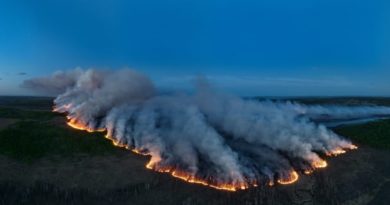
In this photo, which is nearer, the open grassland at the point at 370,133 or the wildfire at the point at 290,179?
the wildfire at the point at 290,179

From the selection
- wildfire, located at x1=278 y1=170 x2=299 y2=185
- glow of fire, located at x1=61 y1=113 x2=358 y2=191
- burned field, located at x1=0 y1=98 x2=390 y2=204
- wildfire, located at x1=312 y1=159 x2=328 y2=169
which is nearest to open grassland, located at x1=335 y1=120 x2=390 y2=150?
burned field, located at x1=0 y1=98 x2=390 y2=204

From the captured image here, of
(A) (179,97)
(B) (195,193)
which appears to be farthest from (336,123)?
(B) (195,193)

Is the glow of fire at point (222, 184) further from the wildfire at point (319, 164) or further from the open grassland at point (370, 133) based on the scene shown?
the open grassland at point (370, 133)

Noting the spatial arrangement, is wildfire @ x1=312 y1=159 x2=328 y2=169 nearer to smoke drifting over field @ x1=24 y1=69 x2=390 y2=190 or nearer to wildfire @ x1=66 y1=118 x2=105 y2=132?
smoke drifting over field @ x1=24 y1=69 x2=390 y2=190

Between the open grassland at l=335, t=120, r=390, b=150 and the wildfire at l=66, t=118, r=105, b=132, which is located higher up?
the wildfire at l=66, t=118, r=105, b=132

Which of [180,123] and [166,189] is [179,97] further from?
[166,189]

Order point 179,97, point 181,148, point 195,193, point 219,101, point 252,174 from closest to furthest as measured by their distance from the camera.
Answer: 1. point 195,193
2. point 252,174
3. point 181,148
4. point 219,101
5. point 179,97

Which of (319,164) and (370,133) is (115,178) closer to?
(319,164)

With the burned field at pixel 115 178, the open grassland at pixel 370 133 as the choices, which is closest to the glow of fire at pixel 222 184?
the burned field at pixel 115 178
